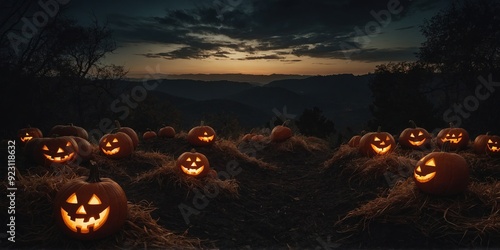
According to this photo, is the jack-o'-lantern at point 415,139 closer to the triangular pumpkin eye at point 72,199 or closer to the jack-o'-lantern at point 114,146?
the jack-o'-lantern at point 114,146

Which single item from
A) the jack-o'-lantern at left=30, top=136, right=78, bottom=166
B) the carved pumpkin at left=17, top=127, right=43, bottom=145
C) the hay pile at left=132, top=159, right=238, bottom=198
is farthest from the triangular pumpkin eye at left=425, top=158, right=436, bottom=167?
the carved pumpkin at left=17, top=127, right=43, bottom=145

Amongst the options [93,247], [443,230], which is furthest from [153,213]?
[443,230]

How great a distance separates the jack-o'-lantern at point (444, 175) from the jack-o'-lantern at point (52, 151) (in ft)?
24.1

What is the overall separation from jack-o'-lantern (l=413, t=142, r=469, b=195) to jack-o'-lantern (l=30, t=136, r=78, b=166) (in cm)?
733

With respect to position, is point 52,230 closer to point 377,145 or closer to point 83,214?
point 83,214

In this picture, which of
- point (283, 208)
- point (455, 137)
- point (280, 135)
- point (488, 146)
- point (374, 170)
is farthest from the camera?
point (280, 135)

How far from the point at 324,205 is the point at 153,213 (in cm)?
356

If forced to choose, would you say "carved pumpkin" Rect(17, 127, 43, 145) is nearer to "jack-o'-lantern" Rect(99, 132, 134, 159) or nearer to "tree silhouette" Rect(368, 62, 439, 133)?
"jack-o'-lantern" Rect(99, 132, 134, 159)

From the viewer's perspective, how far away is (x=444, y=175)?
5.57 meters

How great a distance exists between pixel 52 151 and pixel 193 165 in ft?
10.1

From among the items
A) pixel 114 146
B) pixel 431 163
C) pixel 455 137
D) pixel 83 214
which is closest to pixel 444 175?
pixel 431 163

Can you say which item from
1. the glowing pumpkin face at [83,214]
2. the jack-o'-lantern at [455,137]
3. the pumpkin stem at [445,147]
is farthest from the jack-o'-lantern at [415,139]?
the glowing pumpkin face at [83,214]

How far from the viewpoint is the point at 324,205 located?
23.5ft

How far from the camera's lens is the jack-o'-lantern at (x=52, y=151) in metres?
7.29
